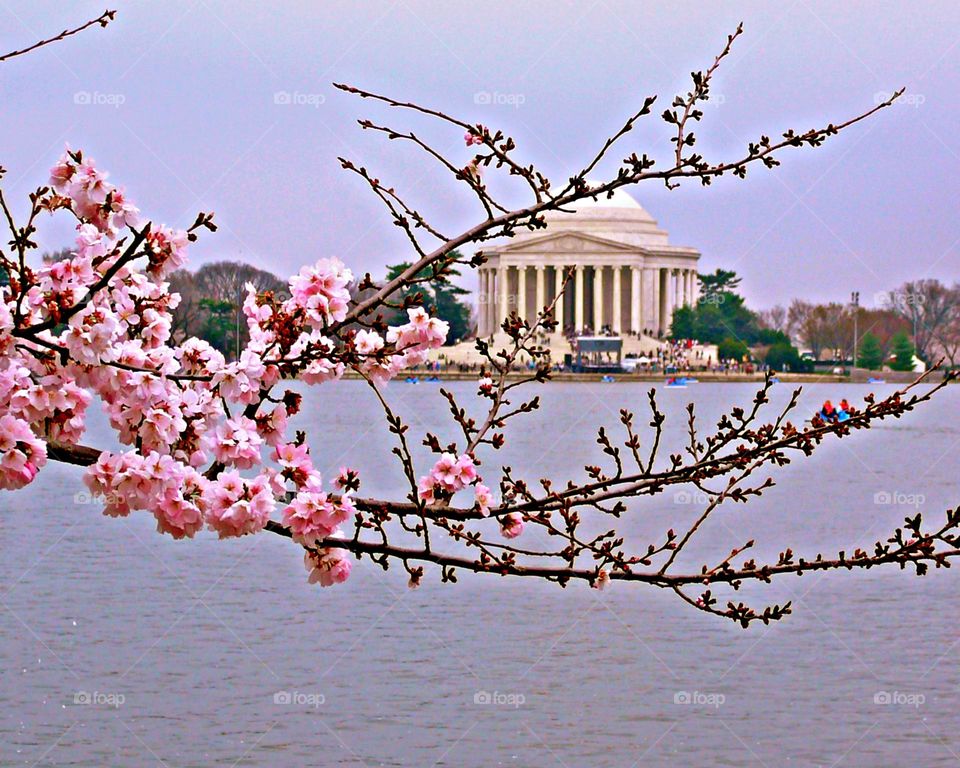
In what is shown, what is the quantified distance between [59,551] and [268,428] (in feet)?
71.2

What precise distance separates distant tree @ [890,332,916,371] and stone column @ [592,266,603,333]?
76.8ft

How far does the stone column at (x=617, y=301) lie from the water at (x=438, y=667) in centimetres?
12097

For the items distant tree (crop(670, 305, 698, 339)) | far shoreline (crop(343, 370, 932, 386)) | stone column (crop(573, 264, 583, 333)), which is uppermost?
stone column (crop(573, 264, 583, 333))

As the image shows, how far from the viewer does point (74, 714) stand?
15117 millimetres

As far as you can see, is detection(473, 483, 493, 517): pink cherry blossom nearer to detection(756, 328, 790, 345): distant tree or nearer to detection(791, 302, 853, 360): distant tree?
detection(756, 328, 790, 345): distant tree

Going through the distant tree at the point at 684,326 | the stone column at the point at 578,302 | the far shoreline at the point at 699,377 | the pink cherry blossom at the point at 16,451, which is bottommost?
the far shoreline at the point at 699,377

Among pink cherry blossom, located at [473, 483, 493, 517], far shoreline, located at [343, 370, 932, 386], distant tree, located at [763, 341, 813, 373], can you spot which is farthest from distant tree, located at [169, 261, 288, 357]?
pink cherry blossom, located at [473, 483, 493, 517]

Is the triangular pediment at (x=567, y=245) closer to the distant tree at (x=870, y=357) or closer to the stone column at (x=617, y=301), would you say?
the stone column at (x=617, y=301)

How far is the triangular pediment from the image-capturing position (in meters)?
146

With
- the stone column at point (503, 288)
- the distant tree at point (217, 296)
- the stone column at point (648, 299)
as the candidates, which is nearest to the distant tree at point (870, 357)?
the stone column at point (648, 299)

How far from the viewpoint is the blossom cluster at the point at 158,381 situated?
5.68m

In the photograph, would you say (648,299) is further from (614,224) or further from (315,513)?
(315,513)

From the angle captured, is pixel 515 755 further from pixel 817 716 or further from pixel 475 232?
pixel 475 232

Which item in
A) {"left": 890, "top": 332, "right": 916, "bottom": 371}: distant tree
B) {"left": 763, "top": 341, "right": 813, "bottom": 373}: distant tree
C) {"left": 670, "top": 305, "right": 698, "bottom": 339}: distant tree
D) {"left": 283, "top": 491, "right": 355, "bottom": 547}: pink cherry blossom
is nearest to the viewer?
{"left": 283, "top": 491, "right": 355, "bottom": 547}: pink cherry blossom
